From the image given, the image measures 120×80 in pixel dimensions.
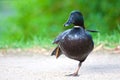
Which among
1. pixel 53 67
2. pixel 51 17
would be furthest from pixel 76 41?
pixel 51 17

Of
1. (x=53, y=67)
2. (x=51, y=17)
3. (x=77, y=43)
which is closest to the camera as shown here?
(x=77, y=43)

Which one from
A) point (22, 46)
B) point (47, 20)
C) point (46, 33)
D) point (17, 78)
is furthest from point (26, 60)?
point (47, 20)

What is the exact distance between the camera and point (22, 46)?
11211 millimetres

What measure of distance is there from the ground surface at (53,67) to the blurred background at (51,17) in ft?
12.6

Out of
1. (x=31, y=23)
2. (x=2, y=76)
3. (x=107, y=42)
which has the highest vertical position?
(x=2, y=76)

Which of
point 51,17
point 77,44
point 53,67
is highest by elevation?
point 77,44

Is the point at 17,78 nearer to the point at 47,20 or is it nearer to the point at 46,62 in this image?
the point at 46,62

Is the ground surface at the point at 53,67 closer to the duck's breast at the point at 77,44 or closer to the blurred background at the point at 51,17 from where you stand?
the duck's breast at the point at 77,44

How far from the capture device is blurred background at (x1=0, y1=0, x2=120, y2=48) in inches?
570

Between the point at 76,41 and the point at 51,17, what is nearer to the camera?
the point at 76,41

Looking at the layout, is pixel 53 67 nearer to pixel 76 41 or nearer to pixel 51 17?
pixel 76 41

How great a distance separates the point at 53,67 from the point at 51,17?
653cm

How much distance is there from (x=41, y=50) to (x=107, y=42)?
130cm

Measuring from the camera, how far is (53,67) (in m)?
8.91
